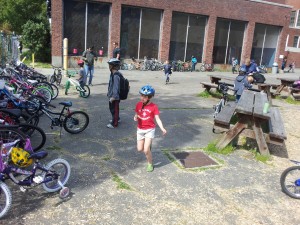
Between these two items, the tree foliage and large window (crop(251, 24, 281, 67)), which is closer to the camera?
the tree foliage

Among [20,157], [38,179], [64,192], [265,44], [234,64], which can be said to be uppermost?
[265,44]

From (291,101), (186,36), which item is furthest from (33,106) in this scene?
(186,36)

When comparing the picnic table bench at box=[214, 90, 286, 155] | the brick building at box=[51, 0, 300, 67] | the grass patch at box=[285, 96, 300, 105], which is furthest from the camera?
the brick building at box=[51, 0, 300, 67]

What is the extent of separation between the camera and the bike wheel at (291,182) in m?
4.80

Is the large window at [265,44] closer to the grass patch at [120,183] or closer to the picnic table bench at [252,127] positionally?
the picnic table bench at [252,127]

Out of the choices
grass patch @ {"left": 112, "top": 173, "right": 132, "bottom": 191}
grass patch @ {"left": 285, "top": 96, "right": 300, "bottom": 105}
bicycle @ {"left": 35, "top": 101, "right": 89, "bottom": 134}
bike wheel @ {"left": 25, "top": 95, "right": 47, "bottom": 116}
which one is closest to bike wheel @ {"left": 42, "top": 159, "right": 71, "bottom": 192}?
grass patch @ {"left": 112, "top": 173, "right": 132, "bottom": 191}

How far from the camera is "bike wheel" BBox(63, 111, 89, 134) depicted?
684 cm

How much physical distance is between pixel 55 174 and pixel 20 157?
0.52 m

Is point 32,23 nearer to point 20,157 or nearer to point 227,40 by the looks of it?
point 227,40

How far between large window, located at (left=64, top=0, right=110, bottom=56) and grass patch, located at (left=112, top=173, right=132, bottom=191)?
17196 mm

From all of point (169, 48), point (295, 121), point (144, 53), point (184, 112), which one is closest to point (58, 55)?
point (144, 53)

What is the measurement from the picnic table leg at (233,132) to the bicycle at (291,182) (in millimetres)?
1476

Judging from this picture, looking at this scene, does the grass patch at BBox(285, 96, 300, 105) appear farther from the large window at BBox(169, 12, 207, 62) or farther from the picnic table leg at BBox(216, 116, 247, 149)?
the large window at BBox(169, 12, 207, 62)

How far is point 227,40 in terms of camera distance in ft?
87.9
